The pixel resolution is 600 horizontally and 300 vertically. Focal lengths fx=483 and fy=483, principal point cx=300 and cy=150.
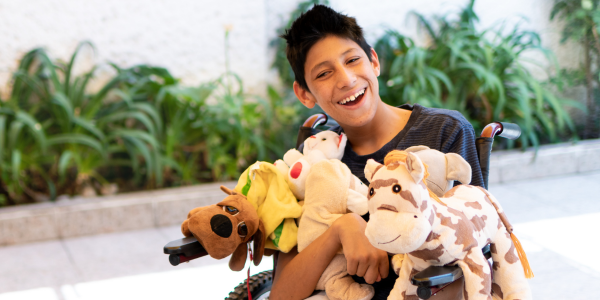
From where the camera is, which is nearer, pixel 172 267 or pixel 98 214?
pixel 172 267

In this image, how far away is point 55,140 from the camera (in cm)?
277

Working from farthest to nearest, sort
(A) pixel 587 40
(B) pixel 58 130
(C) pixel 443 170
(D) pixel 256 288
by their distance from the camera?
(A) pixel 587 40 → (B) pixel 58 130 → (D) pixel 256 288 → (C) pixel 443 170

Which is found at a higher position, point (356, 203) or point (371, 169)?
point (371, 169)

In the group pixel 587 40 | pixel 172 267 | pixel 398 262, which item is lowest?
pixel 172 267

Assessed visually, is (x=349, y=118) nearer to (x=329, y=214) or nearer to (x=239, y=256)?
(x=329, y=214)

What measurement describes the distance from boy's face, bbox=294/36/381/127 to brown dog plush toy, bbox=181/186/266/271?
329 millimetres

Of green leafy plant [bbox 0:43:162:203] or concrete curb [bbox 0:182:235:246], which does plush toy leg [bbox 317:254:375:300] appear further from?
green leafy plant [bbox 0:43:162:203]

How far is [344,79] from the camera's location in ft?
3.83

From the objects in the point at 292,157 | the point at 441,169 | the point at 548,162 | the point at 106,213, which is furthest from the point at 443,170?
the point at 548,162

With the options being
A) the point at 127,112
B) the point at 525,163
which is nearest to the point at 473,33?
the point at 525,163

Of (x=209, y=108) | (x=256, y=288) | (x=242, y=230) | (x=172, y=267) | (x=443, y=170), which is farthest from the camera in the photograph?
(x=209, y=108)

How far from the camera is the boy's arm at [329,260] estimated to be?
3.16ft

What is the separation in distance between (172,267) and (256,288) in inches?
45.4

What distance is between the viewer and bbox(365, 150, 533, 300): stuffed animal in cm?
75
